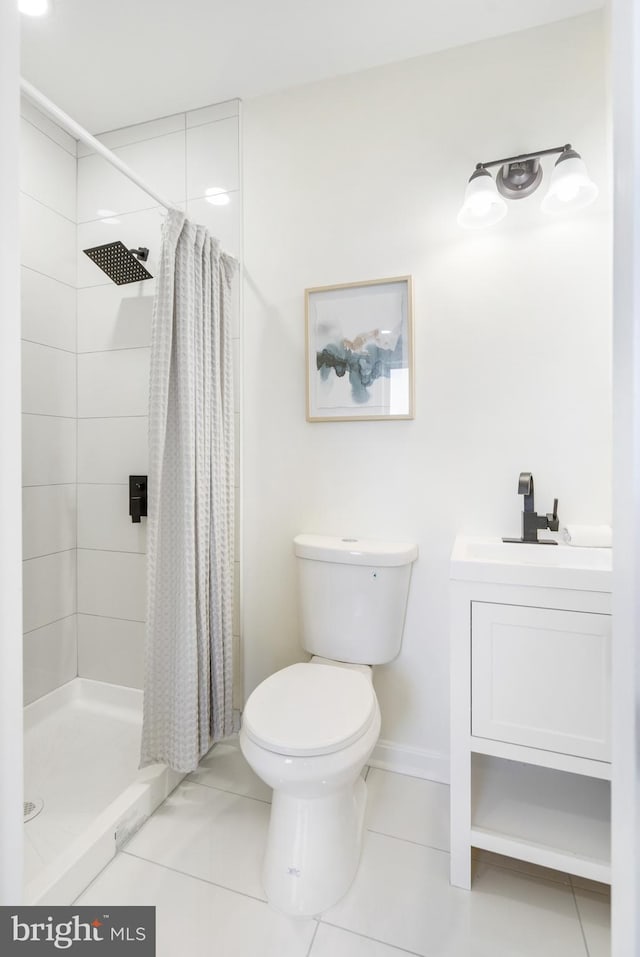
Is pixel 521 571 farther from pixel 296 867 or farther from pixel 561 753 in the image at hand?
pixel 296 867

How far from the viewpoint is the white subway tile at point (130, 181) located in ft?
6.55

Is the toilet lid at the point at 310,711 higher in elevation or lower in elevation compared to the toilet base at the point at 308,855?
higher

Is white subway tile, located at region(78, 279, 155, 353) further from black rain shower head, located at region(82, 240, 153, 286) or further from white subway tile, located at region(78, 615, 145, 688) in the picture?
white subway tile, located at region(78, 615, 145, 688)

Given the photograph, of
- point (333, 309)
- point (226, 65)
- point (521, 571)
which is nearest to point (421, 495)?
point (521, 571)

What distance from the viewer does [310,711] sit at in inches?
51.6

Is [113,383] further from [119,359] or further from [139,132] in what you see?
[139,132]

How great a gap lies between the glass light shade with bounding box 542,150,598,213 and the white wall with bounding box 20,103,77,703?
6.00 feet

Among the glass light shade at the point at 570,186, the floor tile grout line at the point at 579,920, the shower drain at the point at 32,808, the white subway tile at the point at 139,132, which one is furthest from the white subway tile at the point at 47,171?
the floor tile grout line at the point at 579,920

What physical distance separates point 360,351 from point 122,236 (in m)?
1.14

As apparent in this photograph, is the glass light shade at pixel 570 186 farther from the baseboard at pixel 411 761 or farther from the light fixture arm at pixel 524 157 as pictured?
the baseboard at pixel 411 761

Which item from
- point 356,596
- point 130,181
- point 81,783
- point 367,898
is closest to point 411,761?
point 367,898

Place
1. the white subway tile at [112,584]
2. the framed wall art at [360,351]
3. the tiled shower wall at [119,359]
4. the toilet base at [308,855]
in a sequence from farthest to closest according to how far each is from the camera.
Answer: the white subway tile at [112,584]
the tiled shower wall at [119,359]
the framed wall art at [360,351]
the toilet base at [308,855]

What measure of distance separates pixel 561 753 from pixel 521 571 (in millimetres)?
447

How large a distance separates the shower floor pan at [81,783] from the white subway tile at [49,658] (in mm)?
47
